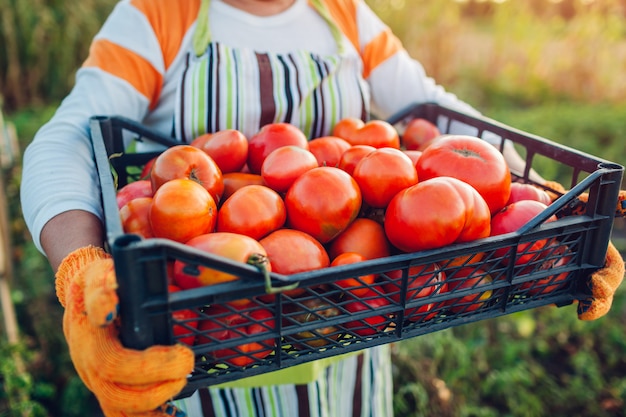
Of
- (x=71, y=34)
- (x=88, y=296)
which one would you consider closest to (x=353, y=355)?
(x=88, y=296)

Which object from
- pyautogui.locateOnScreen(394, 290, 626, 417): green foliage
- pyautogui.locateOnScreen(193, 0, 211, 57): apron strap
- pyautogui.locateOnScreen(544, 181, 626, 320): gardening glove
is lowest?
pyautogui.locateOnScreen(394, 290, 626, 417): green foliage

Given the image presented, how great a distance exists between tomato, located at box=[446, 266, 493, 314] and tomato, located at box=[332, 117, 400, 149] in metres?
0.46

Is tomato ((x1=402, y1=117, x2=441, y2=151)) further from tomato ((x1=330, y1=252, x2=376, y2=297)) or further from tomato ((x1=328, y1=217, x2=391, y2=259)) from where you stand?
tomato ((x1=330, y1=252, x2=376, y2=297))

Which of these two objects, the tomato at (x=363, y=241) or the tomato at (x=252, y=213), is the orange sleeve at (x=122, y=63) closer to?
the tomato at (x=252, y=213)

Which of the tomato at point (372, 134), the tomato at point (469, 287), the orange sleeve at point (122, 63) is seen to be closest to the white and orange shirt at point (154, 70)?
the orange sleeve at point (122, 63)

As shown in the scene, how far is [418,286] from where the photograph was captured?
100 centimetres

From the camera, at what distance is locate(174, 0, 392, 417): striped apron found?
4.95 feet

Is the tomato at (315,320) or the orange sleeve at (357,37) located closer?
the tomato at (315,320)

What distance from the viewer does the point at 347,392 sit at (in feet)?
5.64

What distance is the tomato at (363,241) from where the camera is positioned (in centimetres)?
108

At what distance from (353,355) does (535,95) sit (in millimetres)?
5482

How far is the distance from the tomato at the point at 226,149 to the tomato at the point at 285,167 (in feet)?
0.45

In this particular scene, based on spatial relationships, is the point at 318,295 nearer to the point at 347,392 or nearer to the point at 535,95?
the point at 347,392

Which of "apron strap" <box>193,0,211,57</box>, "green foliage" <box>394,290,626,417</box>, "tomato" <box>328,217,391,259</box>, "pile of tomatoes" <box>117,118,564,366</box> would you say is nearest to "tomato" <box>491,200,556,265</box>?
"pile of tomatoes" <box>117,118,564,366</box>
